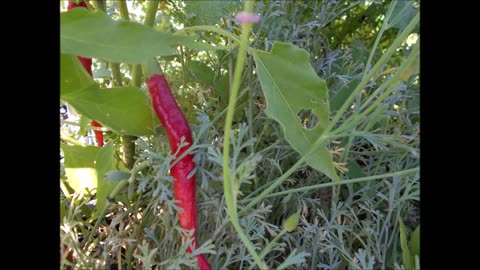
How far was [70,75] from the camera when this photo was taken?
0.34 meters

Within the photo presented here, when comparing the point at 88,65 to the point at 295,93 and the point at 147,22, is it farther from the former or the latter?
the point at 295,93

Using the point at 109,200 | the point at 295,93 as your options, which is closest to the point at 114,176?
the point at 109,200

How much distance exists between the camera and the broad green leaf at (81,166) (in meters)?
0.40

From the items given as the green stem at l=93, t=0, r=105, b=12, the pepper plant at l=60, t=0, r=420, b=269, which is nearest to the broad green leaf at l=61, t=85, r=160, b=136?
the pepper plant at l=60, t=0, r=420, b=269

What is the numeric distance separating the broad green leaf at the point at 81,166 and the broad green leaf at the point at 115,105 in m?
0.07

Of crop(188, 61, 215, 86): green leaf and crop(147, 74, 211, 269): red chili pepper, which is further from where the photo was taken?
crop(188, 61, 215, 86): green leaf

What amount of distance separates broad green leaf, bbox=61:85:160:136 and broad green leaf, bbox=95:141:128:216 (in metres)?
0.03

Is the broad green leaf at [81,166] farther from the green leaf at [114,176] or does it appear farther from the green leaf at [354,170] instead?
the green leaf at [354,170]

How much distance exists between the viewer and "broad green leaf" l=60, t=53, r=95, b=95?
1.10 ft

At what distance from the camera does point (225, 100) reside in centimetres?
44

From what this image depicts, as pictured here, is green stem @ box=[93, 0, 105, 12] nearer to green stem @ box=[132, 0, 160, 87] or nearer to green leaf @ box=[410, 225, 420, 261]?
green stem @ box=[132, 0, 160, 87]
